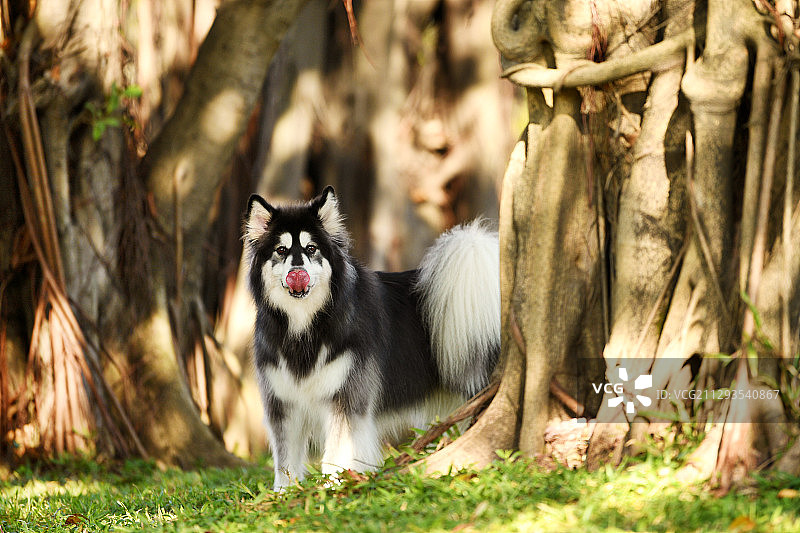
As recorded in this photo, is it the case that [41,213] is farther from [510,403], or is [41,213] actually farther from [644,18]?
[644,18]

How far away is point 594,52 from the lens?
13.7 feet

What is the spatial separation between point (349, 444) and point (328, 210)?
1.36 m

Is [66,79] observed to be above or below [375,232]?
above

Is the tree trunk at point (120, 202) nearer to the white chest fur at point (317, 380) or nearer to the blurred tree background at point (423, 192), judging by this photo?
the blurred tree background at point (423, 192)

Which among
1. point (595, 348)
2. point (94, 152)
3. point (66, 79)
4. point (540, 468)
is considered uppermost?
point (66, 79)

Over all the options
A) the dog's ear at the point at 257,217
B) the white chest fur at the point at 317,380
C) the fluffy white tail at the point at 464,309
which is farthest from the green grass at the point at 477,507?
the fluffy white tail at the point at 464,309

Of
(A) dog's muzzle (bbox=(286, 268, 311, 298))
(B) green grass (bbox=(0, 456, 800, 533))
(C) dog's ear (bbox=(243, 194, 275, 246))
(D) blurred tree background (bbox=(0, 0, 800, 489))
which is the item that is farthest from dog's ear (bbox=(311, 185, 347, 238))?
(B) green grass (bbox=(0, 456, 800, 533))

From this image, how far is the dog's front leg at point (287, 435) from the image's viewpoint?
5.46m

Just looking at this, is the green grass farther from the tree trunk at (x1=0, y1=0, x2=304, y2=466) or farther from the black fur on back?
the tree trunk at (x1=0, y1=0, x2=304, y2=466)

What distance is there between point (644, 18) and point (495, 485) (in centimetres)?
212

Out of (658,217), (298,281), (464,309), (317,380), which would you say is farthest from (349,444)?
(658,217)

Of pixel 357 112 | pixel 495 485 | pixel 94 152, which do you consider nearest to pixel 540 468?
pixel 495 485

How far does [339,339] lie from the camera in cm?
539

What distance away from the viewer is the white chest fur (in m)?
5.34
